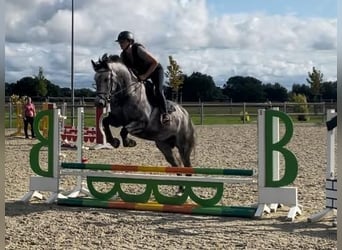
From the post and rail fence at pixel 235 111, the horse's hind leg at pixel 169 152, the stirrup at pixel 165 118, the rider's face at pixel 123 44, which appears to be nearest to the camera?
the rider's face at pixel 123 44

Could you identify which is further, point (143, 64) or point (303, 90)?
point (303, 90)

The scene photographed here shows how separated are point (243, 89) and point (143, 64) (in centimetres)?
2592

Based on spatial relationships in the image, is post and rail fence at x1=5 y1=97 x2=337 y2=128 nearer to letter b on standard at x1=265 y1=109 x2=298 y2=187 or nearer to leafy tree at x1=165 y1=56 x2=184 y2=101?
leafy tree at x1=165 y1=56 x2=184 y2=101

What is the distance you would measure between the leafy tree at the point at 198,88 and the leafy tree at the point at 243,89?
0.89m

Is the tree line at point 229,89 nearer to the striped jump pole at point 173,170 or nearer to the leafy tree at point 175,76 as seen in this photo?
the leafy tree at point 175,76

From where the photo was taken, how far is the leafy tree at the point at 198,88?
3038cm

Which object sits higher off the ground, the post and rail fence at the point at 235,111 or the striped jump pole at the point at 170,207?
the post and rail fence at the point at 235,111

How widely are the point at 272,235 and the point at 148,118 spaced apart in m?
1.91

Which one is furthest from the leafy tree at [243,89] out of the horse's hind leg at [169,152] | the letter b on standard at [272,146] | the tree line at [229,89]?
the letter b on standard at [272,146]

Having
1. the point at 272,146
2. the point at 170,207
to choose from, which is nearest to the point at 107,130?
the point at 170,207

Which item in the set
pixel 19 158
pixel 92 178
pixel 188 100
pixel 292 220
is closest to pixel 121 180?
pixel 92 178

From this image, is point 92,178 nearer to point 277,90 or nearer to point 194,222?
point 194,222

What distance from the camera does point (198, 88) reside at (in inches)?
1240

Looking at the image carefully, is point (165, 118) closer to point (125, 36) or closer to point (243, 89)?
point (125, 36)
